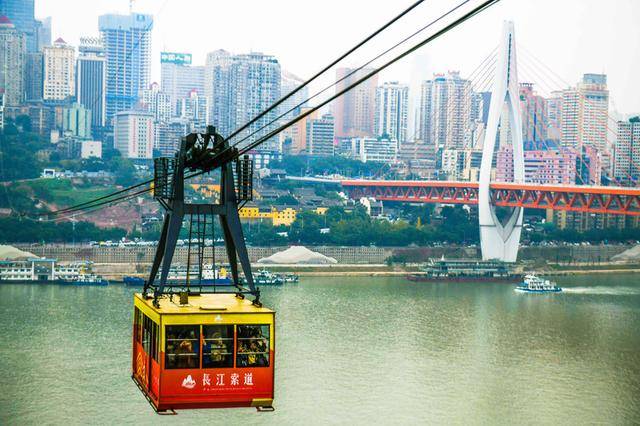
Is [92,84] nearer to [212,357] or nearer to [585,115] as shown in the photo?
[585,115]

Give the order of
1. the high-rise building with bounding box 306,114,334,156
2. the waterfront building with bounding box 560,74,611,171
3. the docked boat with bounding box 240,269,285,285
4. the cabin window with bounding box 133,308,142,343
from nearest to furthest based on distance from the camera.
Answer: the cabin window with bounding box 133,308,142,343 < the docked boat with bounding box 240,269,285,285 < the waterfront building with bounding box 560,74,611,171 < the high-rise building with bounding box 306,114,334,156

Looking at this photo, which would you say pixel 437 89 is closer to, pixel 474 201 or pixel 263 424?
pixel 474 201

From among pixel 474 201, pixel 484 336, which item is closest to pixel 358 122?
pixel 474 201

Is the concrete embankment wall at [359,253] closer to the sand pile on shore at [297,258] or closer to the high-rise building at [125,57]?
the sand pile on shore at [297,258]

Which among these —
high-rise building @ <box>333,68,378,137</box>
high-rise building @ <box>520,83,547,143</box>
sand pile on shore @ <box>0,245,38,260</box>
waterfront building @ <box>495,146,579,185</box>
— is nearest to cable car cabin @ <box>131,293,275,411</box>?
sand pile on shore @ <box>0,245,38,260</box>

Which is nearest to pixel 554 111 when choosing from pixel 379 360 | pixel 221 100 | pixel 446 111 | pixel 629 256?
pixel 446 111

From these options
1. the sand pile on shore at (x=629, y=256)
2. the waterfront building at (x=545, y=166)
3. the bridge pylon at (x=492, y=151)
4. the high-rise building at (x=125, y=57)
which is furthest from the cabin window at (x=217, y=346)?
the high-rise building at (x=125, y=57)

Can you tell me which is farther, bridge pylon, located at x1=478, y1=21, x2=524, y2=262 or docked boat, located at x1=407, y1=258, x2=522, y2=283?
bridge pylon, located at x1=478, y1=21, x2=524, y2=262

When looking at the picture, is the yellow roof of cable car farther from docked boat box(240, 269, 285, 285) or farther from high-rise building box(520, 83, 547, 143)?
high-rise building box(520, 83, 547, 143)
